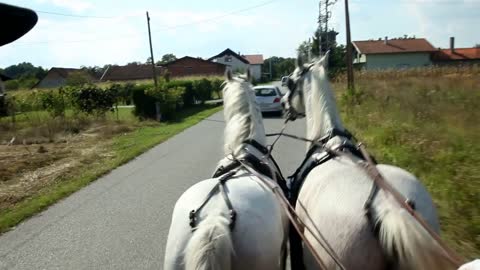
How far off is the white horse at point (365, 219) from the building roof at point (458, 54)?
7094 cm

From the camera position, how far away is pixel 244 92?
4770mm

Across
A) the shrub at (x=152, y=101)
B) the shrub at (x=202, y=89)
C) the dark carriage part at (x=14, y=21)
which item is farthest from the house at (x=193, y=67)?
the dark carriage part at (x=14, y=21)

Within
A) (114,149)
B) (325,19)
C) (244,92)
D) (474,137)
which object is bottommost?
(114,149)

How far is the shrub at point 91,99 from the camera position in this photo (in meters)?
23.6

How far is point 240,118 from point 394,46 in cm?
6834

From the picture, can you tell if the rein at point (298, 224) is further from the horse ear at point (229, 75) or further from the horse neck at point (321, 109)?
the horse ear at point (229, 75)

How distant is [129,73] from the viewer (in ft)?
251

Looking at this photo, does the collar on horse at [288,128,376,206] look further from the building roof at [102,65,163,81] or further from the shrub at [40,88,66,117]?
the building roof at [102,65,163,81]

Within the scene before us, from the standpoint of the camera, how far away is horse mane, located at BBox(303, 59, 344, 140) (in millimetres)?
4359

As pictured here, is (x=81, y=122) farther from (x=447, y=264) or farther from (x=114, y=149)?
(x=447, y=264)

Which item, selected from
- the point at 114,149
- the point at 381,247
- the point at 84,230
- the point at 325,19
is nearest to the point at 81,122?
the point at 114,149

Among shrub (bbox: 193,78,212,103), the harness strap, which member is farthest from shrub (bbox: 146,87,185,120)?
the harness strap

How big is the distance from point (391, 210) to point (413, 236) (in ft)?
0.71

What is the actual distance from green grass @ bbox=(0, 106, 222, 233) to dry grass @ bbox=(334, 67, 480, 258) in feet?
21.2
